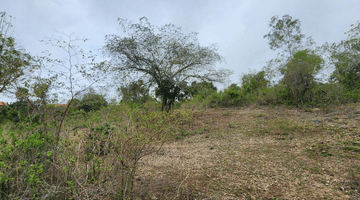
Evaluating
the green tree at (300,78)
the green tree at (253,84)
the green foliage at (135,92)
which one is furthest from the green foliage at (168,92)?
the green tree at (300,78)

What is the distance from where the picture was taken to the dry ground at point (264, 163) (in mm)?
2809

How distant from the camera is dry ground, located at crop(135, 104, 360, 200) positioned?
2809mm

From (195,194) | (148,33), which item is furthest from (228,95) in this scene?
(195,194)

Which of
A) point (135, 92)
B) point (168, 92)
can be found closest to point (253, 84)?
point (168, 92)

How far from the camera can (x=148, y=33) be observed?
9.60 m

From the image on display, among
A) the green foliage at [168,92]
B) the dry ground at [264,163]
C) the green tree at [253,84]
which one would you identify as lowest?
the dry ground at [264,163]

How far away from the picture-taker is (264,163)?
3.85m

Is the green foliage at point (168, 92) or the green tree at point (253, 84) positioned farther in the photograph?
the green tree at point (253, 84)

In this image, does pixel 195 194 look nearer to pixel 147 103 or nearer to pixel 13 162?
pixel 13 162

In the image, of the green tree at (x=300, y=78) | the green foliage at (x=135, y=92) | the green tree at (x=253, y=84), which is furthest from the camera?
the green tree at (x=253, y=84)

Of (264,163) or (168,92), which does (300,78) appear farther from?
(264,163)

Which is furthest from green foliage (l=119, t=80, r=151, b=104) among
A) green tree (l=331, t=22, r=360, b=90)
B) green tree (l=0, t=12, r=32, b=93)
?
green tree (l=331, t=22, r=360, b=90)

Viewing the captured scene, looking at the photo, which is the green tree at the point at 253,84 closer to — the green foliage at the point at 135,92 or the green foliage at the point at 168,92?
the green foliage at the point at 168,92

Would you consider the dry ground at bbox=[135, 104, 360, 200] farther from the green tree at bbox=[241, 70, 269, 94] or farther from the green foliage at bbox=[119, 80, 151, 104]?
the green tree at bbox=[241, 70, 269, 94]
